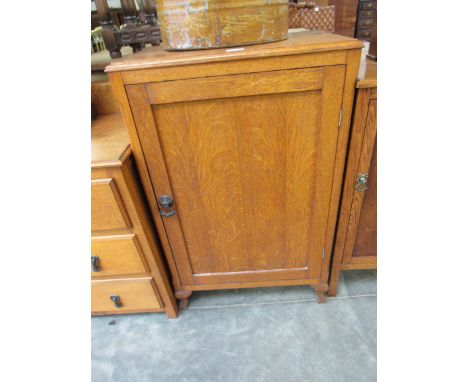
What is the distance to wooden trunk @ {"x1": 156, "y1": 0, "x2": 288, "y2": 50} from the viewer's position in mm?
611

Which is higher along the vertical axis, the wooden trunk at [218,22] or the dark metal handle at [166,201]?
the wooden trunk at [218,22]

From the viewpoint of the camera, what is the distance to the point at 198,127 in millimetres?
709

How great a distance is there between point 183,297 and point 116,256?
1.16 ft

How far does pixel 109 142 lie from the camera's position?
2.61 ft

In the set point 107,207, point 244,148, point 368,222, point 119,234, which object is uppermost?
point 244,148

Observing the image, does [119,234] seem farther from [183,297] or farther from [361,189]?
[361,189]

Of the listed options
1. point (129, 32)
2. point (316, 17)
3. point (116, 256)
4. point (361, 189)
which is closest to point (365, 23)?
point (316, 17)

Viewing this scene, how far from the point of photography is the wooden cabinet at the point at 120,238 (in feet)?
2.38

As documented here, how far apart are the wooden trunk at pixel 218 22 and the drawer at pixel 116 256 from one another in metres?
0.60

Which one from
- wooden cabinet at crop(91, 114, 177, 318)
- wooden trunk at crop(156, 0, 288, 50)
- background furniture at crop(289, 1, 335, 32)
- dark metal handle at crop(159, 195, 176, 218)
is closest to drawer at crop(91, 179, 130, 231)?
wooden cabinet at crop(91, 114, 177, 318)

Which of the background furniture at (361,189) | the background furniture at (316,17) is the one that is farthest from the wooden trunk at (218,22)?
the background furniture at (316,17)

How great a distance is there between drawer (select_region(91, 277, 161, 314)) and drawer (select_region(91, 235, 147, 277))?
0.06m

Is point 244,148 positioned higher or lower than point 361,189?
higher

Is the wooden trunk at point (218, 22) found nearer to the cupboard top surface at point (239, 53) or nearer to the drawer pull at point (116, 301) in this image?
the cupboard top surface at point (239, 53)
